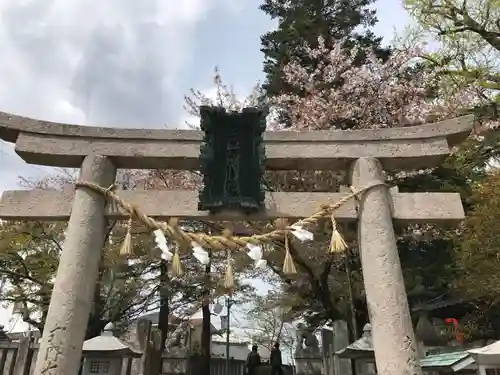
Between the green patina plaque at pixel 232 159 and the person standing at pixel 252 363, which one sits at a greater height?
the green patina plaque at pixel 232 159

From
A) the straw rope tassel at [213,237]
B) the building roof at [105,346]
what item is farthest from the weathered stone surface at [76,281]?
the building roof at [105,346]

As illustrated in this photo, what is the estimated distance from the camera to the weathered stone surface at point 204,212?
4625 millimetres

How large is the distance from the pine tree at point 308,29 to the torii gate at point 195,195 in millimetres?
10912

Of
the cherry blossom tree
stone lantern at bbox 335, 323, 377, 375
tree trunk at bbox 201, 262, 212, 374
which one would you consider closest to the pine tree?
the cherry blossom tree

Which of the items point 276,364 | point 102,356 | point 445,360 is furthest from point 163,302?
point 445,360

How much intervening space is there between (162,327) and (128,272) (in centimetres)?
276

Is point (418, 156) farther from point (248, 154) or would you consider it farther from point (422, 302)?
point (422, 302)

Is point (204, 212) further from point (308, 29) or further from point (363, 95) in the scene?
point (308, 29)

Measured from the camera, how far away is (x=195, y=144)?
4.89 metres

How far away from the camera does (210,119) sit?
15.7 feet

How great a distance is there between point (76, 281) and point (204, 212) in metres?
1.44

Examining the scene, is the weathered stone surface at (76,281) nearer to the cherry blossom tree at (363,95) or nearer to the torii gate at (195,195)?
the torii gate at (195,195)

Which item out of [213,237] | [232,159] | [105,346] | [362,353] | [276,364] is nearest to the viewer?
[213,237]

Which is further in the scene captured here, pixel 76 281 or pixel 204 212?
pixel 204 212
